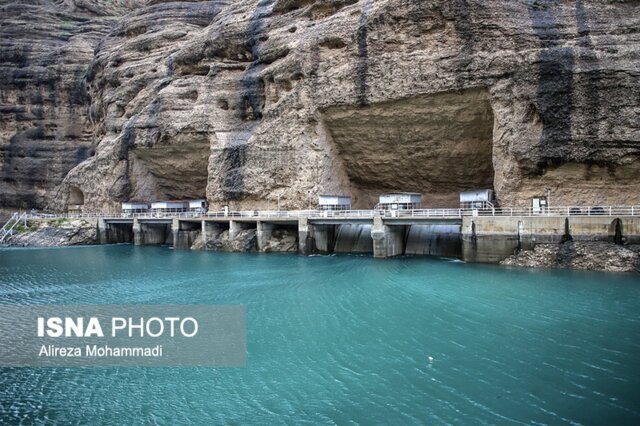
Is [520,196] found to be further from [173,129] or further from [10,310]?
[173,129]

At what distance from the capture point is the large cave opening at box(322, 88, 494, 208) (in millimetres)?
43875

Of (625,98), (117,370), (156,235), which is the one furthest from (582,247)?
(156,235)

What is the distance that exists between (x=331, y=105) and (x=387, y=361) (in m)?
35.3

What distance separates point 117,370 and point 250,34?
1958 inches

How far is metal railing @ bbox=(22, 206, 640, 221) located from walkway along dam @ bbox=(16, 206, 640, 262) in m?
0.09

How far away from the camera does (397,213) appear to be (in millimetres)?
42281

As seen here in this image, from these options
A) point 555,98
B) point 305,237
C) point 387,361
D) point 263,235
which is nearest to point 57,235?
point 263,235

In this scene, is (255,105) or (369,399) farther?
(255,105)

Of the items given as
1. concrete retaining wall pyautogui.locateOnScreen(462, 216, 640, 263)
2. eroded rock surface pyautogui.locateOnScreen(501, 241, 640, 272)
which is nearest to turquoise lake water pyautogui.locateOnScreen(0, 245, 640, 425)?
eroded rock surface pyautogui.locateOnScreen(501, 241, 640, 272)

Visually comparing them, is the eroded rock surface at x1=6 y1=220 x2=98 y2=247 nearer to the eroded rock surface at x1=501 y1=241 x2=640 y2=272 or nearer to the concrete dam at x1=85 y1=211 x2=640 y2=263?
the concrete dam at x1=85 y1=211 x2=640 y2=263

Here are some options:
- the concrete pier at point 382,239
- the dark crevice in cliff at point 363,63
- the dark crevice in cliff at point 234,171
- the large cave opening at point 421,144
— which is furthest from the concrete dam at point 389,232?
the dark crevice in cliff at point 363,63

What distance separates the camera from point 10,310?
24.4 metres

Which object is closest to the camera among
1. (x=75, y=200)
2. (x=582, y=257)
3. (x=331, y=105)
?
(x=582, y=257)
